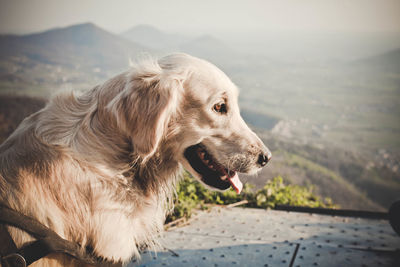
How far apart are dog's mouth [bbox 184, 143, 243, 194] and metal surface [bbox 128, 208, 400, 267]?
3.25ft

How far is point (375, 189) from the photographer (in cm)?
728

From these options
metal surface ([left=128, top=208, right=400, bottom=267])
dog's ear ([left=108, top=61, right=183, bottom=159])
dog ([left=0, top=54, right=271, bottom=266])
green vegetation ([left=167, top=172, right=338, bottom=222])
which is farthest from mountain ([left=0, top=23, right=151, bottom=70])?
dog's ear ([left=108, top=61, right=183, bottom=159])

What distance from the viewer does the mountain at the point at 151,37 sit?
8.15 meters

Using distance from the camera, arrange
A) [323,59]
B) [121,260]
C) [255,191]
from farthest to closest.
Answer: [323,59] → [255,191] → [121,260]

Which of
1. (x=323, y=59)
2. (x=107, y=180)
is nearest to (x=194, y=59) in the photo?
(x=107, y=180)

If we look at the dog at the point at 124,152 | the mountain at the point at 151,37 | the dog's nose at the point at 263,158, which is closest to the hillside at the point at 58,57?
the mountain at the point at 151,37

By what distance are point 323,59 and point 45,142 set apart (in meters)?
10.7

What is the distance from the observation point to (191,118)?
6.39 ft

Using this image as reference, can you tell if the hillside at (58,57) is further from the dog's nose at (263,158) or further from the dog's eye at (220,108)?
the dog's nose at (263,158)

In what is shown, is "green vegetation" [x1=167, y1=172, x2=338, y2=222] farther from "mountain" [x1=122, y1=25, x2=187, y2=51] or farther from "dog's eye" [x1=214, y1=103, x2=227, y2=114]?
"mountain" [x1=122, y1=25, x2=187, y2=51]

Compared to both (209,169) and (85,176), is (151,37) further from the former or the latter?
(85,176)

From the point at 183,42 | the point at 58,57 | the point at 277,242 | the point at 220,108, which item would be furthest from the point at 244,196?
the point at 58,57

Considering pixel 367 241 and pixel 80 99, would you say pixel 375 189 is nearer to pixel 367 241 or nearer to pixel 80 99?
pixel 367 241

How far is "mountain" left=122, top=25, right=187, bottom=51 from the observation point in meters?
8.15
